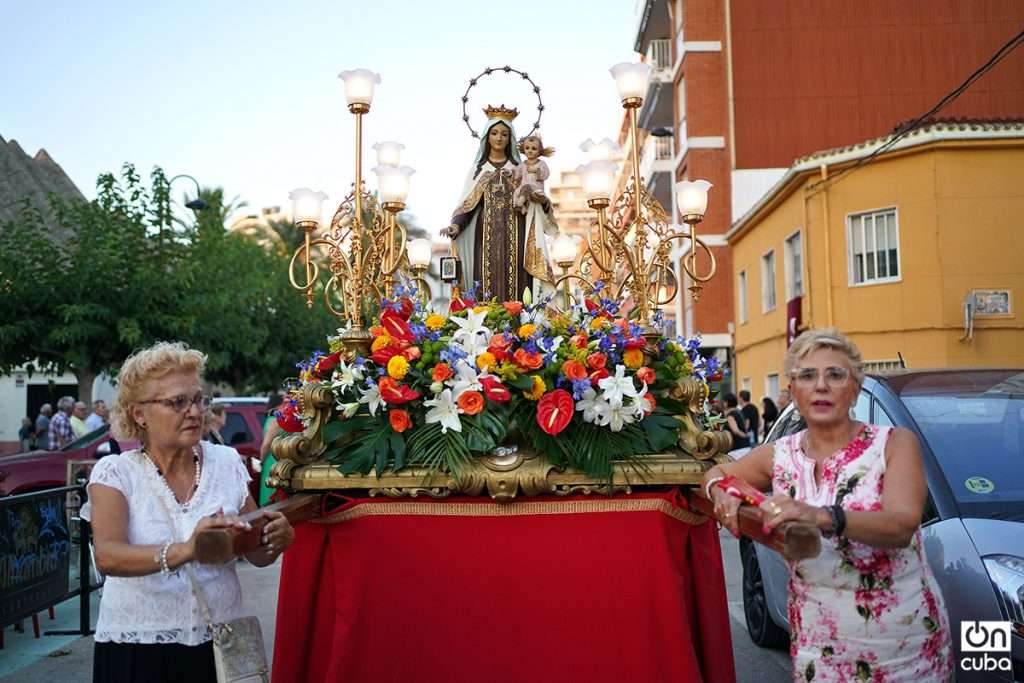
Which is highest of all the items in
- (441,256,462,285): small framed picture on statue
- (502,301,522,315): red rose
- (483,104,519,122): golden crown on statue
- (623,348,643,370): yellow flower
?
(483,104,519,122): golden crown on statue

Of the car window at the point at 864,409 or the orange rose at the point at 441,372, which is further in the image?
the car window at the point at 864,409

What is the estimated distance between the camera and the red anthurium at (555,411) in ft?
12.6

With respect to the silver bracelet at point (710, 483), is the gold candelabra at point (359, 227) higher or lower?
higher

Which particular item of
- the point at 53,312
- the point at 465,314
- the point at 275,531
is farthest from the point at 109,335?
the point at 275,531

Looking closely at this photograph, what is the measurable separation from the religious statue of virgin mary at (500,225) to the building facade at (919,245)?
1109cm

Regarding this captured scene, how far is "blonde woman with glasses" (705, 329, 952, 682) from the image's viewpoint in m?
2.71

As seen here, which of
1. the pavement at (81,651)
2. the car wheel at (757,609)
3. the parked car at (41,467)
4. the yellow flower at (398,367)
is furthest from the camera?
the parked car at (41,467)

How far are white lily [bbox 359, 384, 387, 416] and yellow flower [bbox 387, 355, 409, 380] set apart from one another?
0.29 feet

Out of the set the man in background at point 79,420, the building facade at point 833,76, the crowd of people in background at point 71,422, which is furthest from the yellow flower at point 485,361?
the building facade at point 833,76

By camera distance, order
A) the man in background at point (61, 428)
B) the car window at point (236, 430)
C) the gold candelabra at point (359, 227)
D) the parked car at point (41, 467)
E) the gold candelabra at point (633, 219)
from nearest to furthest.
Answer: the gold candelabra at point (633, 219) < the gold candelabra at point (359, 227) < the parked car at point (41, 467) < the car window at point (236, 430) < the man in background at point (61, 428)

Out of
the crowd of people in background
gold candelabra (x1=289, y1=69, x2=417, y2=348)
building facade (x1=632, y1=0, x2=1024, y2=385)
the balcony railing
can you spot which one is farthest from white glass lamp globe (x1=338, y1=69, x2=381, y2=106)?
the balcony railing

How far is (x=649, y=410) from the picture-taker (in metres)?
3.96

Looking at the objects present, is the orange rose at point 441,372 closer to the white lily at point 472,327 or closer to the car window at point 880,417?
the white lily at point 472,327

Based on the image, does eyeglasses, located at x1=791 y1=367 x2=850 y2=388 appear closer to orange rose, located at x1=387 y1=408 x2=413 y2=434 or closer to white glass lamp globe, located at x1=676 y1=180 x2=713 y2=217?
orange rose, located at x1=387 y1=408 x2=413 y2=434
